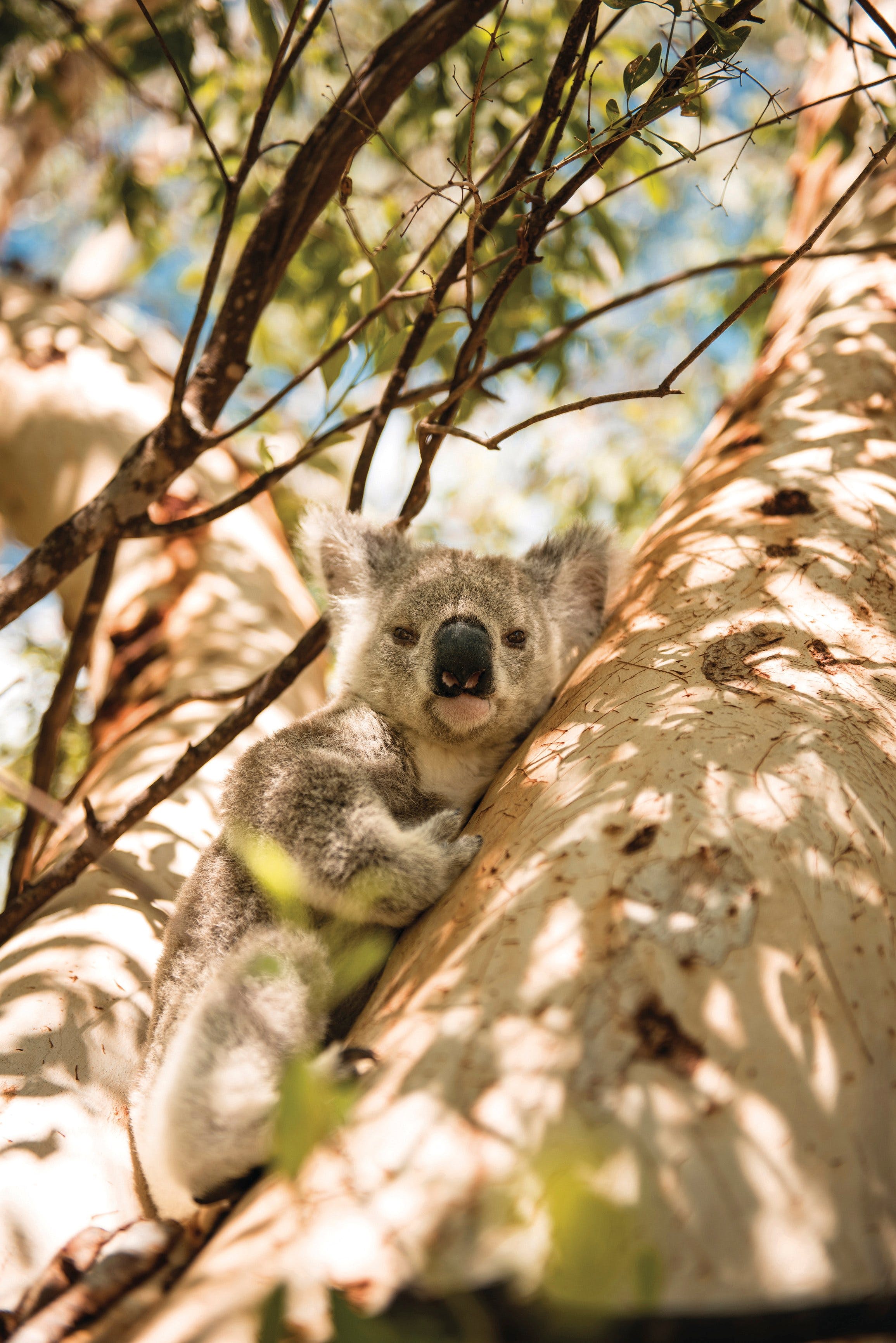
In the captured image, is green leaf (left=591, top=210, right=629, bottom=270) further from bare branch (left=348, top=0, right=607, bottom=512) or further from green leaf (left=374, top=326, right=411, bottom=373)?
green leaf (left=374, top=326, right=411, bottom=373)

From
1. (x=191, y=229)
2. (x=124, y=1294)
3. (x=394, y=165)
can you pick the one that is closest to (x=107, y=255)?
(x=191, y=229)

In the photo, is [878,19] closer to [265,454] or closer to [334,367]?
[334,367]

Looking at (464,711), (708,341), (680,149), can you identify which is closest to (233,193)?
(680,149)

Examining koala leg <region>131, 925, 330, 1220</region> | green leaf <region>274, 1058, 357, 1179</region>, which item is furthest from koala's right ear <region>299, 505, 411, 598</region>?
green leaf <region>274, 1058, 357, 1179</region>

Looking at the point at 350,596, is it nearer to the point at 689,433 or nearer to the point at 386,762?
the point at 386,762

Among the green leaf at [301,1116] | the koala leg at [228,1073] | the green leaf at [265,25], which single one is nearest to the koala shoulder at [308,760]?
the koala leg at [228,1073]

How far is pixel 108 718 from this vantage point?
155 inches

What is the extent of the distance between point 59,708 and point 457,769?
1.55 metres

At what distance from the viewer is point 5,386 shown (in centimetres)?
452

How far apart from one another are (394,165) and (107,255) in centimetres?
Answer: 327


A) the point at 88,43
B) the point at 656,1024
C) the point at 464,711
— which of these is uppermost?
the point at 88,43

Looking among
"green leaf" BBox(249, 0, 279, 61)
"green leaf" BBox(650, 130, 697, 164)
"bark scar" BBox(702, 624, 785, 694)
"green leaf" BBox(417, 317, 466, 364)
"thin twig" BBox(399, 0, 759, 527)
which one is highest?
"green leaf" BBox(249, 0, 279, 61)

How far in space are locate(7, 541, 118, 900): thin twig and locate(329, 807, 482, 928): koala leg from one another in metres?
1.49

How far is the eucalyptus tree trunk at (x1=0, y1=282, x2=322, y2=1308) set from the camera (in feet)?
6.45
